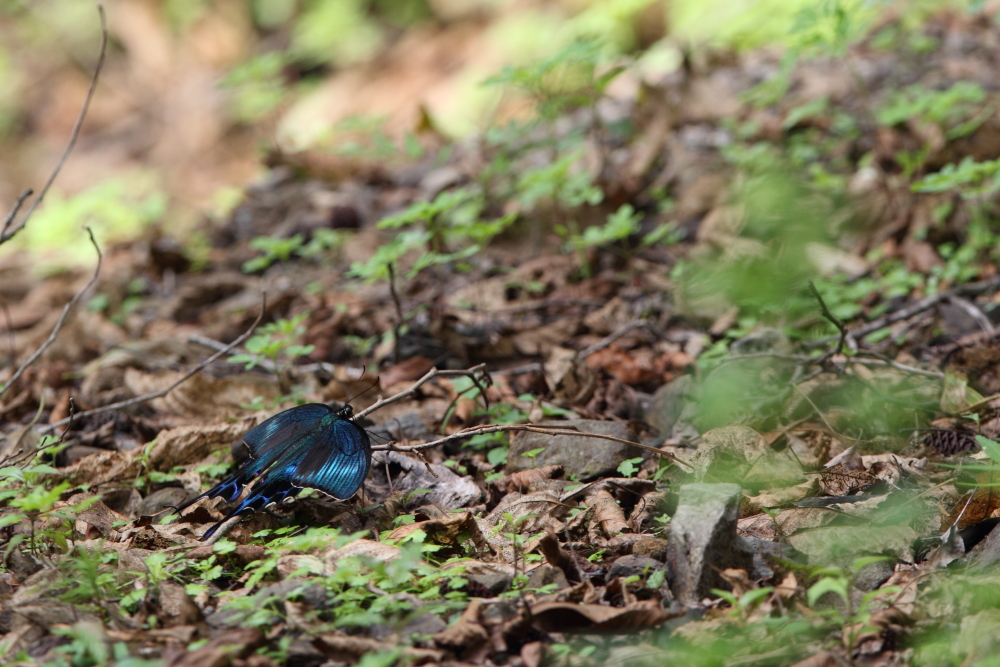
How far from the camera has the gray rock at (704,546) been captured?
6.04 ft

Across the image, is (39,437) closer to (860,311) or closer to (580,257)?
(580,257)

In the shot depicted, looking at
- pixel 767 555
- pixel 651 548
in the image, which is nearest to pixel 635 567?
pixel 651 548

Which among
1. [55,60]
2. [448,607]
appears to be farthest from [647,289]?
[55,60]

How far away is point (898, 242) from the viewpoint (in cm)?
405

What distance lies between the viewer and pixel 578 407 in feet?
9.78

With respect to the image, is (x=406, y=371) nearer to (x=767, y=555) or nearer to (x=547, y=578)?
(x=547, y=578)

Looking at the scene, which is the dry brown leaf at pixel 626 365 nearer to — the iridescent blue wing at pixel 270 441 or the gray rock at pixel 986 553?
the iridescent blue wing at pixel 270 441

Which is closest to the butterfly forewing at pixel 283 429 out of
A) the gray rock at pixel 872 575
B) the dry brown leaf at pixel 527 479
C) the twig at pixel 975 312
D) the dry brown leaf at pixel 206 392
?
the dry brown leaf at pixel 527 479

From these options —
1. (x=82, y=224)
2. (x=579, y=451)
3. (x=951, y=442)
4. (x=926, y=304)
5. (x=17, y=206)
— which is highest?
(x=17, y=206)

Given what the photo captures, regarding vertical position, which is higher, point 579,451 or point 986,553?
point 579,451

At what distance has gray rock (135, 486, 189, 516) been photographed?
2.47m

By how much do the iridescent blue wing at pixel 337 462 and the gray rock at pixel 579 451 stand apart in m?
0.62

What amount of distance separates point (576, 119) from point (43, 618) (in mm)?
5473

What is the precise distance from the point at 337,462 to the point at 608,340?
1.53 m
